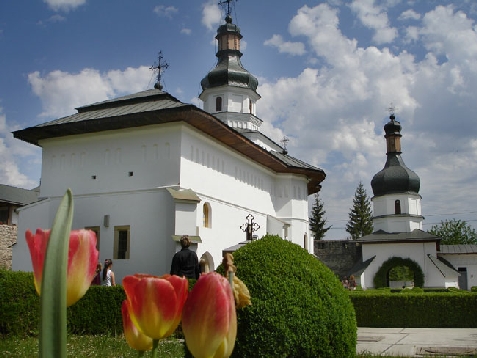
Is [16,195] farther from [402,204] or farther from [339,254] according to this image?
[402,204]

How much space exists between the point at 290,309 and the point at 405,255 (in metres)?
33.9

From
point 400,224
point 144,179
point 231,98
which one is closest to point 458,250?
point 400,224

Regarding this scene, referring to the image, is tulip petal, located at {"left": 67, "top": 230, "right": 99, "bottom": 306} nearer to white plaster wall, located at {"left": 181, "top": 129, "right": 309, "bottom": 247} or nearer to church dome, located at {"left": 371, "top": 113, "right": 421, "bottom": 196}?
white plaster wall, located at {"left": 181, "top": 129, "right": 309, "bottom": 247}

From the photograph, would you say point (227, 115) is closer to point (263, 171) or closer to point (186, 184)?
point (263, 171)

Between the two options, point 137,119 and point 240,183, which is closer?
point 137,119

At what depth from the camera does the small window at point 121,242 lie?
17.6 meters

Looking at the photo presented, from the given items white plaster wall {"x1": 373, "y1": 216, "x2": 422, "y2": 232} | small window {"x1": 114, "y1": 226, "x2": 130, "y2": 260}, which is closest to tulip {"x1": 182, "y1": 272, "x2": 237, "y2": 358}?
small window {"x1": 114, "y1": 226, "x2": 130, "y2": 260}

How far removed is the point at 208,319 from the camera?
1.04 metres

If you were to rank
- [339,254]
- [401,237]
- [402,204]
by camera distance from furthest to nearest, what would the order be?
[402,204], [339,254], [401,237]

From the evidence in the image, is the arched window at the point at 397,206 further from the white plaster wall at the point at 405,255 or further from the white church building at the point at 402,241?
the white plaster wall at the point at 405,255

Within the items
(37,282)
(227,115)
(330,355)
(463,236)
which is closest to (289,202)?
(227,115)

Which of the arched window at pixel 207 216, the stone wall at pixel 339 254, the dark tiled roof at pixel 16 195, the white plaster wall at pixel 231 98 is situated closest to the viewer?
the arched window at pixel 207 216

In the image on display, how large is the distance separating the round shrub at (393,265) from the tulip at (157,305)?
36198mm

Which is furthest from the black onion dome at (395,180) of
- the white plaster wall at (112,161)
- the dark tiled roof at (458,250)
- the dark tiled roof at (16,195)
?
the white plaster wall at (112,161)
